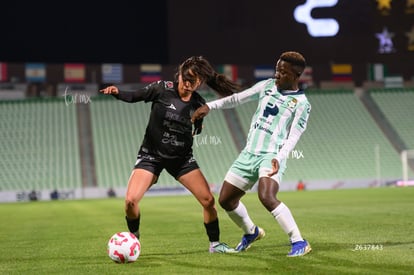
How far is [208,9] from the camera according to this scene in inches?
1368

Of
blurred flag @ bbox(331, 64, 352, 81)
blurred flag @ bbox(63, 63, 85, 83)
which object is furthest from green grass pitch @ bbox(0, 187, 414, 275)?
blurred flag @ bbox(331, 64, 352, 81)

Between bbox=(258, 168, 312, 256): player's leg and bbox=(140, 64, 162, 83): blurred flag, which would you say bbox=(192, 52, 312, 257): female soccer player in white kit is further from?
bbox=(140, 64, 162, 83): blurred flag

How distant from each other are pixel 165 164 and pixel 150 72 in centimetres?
3071

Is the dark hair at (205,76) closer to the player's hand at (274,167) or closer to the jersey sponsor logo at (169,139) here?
the jersey sponsor logo at (169,139)

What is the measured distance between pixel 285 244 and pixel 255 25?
Result: 24.9 metres

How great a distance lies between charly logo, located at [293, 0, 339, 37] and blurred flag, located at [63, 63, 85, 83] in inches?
544

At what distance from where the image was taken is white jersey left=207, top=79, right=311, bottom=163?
8984 mm

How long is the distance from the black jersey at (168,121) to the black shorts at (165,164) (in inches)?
2.5

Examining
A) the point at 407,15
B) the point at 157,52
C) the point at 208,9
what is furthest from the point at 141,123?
the point at 407,15

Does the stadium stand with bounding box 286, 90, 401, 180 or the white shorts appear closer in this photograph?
the white shorts

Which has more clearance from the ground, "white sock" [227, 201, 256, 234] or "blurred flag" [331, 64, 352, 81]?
"blurred flag" [331, 64, 352, 81]

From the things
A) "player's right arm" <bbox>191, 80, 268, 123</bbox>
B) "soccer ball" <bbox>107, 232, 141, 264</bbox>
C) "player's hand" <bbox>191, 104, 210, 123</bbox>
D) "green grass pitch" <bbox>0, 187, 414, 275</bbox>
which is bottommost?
"green grass pitch" <bbox>0, 187, 414, 275</bbox>

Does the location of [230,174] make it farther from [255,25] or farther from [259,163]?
[255,25]

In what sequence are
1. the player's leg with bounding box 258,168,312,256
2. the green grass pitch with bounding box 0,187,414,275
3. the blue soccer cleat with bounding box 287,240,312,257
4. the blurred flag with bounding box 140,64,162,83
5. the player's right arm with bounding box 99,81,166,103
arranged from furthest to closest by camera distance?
the blurred flag with bounding box 140,64,162,83, the player's right arm with bounding box 99,81,166,103, the player's leg with bounding box 258,168,312,256, the blue soccer cleat with bounding box 287,240,312,257, the green grass pitch with bounding box 0,187,414,275
